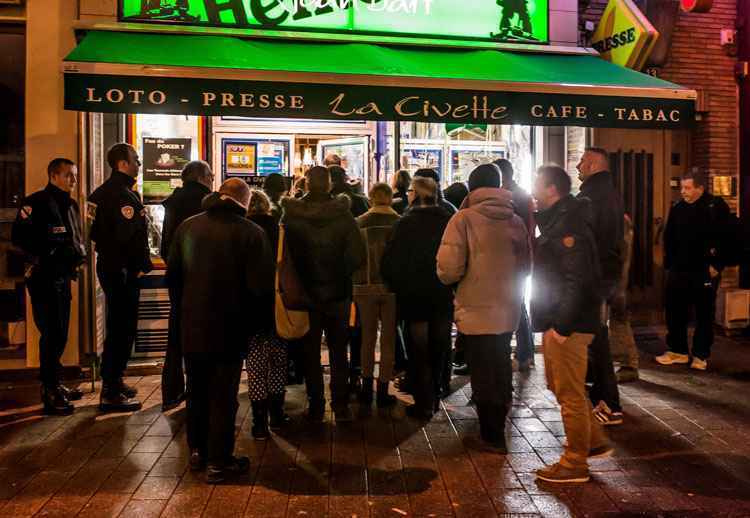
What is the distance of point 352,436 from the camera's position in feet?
17.8

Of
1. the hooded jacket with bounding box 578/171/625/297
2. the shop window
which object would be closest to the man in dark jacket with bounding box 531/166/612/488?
the hooded jacket with bounding box 578/171/625/297

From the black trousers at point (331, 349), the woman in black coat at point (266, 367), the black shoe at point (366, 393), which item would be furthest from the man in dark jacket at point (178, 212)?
the black shoe at point (366, 393)

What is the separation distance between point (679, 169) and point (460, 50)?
12.2 feet

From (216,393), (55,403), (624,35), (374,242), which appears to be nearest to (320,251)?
(374,242)

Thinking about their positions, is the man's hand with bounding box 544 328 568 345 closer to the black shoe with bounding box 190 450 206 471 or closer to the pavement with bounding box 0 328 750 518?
the pavement with bounding box 0 328 750 518

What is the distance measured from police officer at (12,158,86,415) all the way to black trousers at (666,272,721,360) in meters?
5.87

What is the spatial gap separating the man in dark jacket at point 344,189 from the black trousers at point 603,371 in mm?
2360

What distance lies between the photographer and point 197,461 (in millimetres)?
4695

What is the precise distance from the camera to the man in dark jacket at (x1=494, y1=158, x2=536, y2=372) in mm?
6891

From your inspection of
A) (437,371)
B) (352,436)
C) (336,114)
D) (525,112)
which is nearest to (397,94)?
(336,114)

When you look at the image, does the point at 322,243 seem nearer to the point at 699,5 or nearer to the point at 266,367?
the point at 266,367

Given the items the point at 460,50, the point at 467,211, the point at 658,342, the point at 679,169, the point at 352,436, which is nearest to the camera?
the point at 467,211

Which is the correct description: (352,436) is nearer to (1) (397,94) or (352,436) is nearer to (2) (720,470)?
(2) (720,470)

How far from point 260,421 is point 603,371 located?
2641 mm
